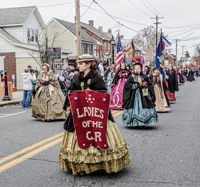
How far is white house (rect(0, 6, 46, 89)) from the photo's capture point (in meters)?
26.2

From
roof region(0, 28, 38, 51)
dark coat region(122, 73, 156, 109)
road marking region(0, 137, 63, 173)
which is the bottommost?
road marking region(0, 137, 63, 173)

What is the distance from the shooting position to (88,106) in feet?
14.5

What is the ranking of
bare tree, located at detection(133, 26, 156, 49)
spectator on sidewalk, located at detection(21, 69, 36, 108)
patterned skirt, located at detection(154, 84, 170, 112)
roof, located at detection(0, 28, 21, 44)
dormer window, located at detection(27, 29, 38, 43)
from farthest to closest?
bare tree, located at detection(133, 26, 156, 49) → dormer window, located at detection(27, 29, 38, 43) → roof, located at detection(0, 28, 21, 44) → spectator on sidewalk, located at detection(21, 69, 36, 108) → patterned skirt, located at detection(154, 84, 170, 112)

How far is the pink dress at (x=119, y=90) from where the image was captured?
13.1 metres

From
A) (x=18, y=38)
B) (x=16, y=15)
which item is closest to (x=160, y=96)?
(x=18, y=38)

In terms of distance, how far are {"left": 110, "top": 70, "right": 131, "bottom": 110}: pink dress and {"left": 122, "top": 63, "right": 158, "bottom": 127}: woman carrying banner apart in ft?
14.6

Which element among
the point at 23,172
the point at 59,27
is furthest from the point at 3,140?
the point at 59,27

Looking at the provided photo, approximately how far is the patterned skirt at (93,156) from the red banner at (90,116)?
0.09 m

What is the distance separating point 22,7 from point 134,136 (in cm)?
2638

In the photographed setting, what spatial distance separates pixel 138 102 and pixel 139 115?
351mm

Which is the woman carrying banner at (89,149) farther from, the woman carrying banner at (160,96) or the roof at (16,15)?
the roof at (16,15)

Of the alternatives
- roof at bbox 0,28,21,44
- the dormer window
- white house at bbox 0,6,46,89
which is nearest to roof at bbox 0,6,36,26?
white house at bbox 0,6,46,89

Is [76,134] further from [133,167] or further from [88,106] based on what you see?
[133,167]

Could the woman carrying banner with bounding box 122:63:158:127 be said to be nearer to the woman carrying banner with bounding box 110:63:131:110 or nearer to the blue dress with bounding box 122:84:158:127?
the blue dress with bounding box 122:84:158:127
